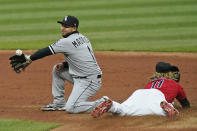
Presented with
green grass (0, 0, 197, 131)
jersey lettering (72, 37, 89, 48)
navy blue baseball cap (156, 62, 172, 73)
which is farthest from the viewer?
green grass (0, 0, 197, 131)

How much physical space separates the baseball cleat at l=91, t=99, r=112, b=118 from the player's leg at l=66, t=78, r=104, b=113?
68 centimetres

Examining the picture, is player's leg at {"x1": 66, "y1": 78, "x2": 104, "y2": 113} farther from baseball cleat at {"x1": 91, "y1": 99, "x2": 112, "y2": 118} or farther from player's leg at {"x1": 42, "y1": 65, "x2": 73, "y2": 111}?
baseball cleat at {"x1": 91, "y1": 99, "x2": 112, "y2": 118}

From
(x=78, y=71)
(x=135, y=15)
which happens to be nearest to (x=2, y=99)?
(x=78, y=71)

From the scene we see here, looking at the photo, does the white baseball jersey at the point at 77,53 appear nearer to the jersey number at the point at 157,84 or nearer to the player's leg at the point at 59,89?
the player's leg at the point at 59,89

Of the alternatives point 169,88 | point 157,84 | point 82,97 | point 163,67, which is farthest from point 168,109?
point 82,97

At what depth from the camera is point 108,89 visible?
32.9ft

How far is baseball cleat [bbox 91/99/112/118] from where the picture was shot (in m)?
7.39

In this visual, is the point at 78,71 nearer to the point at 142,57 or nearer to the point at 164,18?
the point at 142,57

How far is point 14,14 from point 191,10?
5.70 meters

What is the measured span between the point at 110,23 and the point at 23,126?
9.36m

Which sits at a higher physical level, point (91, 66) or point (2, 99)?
point (91, 66)

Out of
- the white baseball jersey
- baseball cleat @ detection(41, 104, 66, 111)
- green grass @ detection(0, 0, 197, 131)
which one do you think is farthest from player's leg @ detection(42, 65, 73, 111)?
green grass @ detection(0, 0, 197, 131)

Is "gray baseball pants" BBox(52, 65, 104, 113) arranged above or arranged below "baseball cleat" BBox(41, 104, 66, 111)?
above

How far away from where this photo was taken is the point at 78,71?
8305 millimetres
